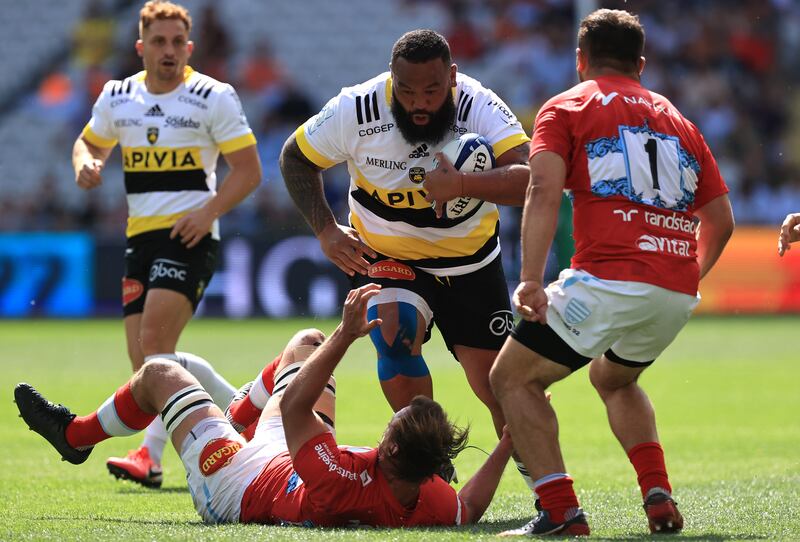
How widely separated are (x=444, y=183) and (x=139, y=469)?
300cm

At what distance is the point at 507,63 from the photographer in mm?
23891

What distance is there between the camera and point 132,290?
822 centimetres

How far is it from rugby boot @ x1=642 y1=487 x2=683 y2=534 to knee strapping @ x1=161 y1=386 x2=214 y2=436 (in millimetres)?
2063

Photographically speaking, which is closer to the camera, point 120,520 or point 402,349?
point 120,520

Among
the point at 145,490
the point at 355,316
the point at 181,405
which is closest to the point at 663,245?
the point at 355,316

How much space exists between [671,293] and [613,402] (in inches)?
30.8

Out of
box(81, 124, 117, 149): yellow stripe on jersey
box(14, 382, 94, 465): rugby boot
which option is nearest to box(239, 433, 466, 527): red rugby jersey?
box(14, 382, 94, 465): rugby boot

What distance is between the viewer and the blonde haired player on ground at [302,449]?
5246 millimetres

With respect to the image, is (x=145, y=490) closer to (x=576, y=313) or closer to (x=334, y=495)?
(x=334, y=495)

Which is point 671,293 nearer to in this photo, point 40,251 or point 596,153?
point 596,153

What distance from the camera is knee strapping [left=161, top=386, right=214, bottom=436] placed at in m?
5.83

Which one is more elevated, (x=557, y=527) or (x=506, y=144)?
(x=506, y=144)

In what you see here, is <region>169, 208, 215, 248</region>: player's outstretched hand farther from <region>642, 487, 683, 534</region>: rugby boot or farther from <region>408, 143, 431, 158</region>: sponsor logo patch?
<region>642, 487, 683, 534</region>: rugby boot

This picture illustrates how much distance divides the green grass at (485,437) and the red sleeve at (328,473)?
140mm
